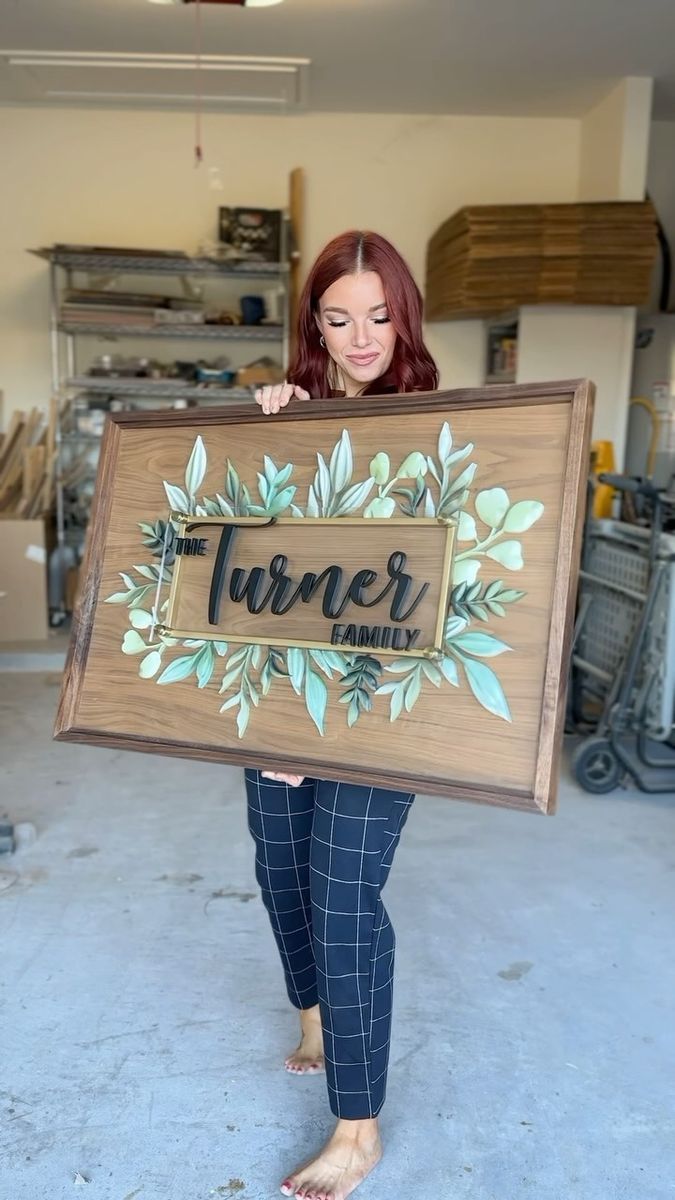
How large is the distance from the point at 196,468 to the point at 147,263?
12.4 ft

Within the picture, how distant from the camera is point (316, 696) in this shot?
126 centimetres

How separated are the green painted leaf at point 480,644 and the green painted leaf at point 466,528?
12cm

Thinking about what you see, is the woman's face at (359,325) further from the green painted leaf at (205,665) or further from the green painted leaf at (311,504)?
the green painted leaf at (205,665)

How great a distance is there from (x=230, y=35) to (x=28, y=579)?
2.70 m

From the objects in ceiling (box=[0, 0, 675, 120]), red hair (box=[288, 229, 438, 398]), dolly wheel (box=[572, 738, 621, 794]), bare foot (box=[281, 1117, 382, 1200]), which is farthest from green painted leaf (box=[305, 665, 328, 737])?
ceiling (box=[0, 0, 675, 120])

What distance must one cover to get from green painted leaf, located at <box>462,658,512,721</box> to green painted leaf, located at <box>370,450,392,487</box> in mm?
268

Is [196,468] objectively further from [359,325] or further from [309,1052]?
[309,1052]

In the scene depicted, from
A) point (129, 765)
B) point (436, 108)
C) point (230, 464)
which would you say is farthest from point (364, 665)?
point (436, 108)

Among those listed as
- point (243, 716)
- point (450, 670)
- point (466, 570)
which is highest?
point (466, 570)

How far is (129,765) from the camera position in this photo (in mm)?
3266

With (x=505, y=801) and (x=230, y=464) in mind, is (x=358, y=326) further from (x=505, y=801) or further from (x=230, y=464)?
(x=505, y=801)

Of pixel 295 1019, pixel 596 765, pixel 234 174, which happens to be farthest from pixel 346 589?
pixel 234 174

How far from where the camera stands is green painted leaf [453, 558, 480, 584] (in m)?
1.18

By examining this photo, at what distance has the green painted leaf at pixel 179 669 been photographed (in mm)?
1362
